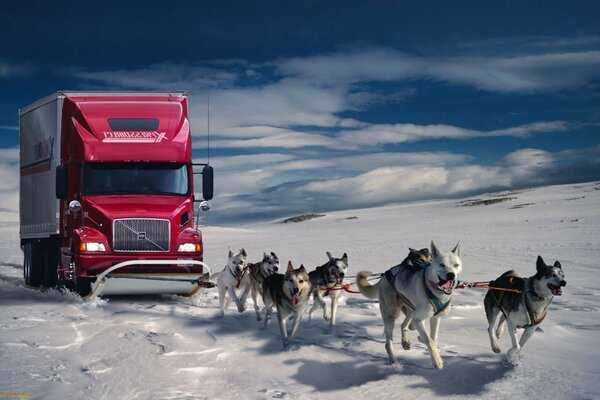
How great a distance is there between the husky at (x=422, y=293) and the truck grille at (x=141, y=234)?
625 cm

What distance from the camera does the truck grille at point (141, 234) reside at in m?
12.7

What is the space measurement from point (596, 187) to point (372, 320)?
44245mm

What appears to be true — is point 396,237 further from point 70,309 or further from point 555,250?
point 70,309

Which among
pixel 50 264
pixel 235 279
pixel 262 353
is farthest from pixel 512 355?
pixel 50 264

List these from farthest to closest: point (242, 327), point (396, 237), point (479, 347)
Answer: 1. point (396, 237)
2. point (242, 327)
3. point (479, 347)

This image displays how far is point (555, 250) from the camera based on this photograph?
19.6 meters

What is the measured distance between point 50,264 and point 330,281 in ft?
29.5

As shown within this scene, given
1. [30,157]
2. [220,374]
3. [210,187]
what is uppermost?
[30,157]

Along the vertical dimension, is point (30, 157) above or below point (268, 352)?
above

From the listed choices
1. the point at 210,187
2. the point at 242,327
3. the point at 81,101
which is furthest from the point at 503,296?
the point at 81,101

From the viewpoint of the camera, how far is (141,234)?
42.1 feet

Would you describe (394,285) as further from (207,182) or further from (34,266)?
(34,266)

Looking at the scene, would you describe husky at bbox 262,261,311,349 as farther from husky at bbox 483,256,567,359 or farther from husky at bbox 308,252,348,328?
husky at bbox 483,256,567,359

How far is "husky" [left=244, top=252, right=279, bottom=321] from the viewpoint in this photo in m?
10.5
